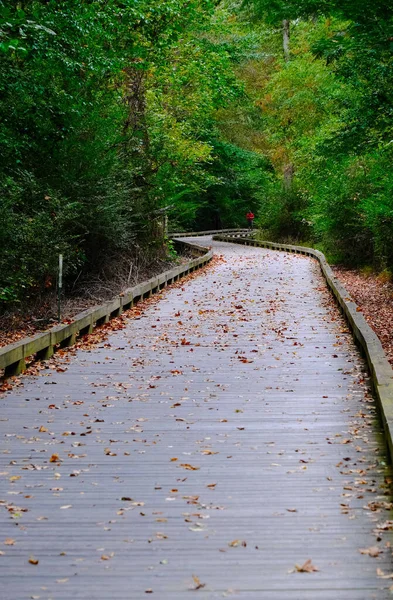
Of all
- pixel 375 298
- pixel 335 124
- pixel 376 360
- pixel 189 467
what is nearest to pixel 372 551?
pixel 189 467

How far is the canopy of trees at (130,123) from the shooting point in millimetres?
13766

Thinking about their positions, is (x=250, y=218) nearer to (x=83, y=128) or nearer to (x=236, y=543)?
(x=83, y=128)

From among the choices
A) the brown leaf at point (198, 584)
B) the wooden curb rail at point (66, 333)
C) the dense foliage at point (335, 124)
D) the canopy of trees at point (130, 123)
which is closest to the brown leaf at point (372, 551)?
the brown leaf at point (198, 584)

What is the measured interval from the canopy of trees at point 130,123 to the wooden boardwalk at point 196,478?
15.1 feet

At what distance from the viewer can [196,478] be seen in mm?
6043

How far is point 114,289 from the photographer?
2012 centimetres

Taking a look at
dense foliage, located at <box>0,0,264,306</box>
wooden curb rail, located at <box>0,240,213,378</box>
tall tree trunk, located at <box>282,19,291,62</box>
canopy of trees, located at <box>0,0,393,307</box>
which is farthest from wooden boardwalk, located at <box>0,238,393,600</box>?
tall tree trunk, located at <box>282,19,291,62</box>

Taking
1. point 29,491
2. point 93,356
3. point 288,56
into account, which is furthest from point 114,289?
point 288,56

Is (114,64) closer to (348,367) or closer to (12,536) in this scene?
(348,367)

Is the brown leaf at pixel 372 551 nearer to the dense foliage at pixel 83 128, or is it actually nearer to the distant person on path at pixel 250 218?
the dense foliage at pixel 83 128

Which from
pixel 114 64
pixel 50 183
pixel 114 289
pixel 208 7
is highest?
pixel 208 7

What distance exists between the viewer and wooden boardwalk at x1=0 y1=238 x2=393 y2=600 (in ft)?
14.1

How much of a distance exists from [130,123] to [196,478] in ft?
66.7

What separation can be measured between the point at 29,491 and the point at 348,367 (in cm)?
580
